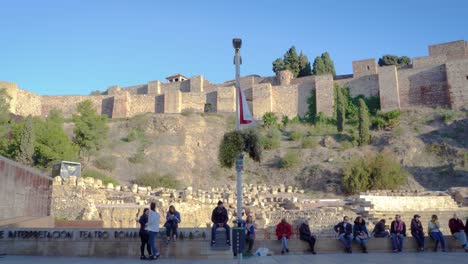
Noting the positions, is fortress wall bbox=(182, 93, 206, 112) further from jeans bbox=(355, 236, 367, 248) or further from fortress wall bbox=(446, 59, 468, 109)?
jeans bbox=(355, 236, 367, 248)

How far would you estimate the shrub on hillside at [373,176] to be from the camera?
100ft

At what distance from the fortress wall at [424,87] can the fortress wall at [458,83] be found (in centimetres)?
60

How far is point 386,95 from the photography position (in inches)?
1767

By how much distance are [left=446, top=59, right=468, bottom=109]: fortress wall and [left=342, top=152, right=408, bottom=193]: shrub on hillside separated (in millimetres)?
14854

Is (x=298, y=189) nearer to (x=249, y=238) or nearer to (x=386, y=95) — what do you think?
(x=386, y=95)

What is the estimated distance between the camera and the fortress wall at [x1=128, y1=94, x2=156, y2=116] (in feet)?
177

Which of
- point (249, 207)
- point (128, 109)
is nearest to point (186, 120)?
point (128, 109)

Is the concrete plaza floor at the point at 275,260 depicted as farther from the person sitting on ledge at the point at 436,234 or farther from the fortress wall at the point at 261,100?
the fortress wall at the point at 261,100

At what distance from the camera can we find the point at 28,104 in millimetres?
54094

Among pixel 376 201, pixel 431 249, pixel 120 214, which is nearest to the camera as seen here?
pixel 431 249

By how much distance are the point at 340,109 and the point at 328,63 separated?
13.1 m

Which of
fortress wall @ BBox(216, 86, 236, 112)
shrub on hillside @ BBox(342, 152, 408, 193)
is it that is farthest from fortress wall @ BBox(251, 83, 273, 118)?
shrub on hillside @ BBox(342, 152, 408, 193)

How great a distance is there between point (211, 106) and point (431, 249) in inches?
1661

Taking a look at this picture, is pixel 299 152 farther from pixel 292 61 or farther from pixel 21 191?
pixel 21 191
